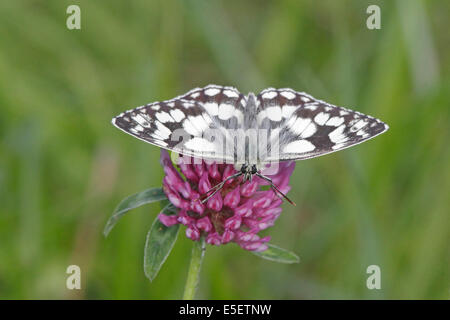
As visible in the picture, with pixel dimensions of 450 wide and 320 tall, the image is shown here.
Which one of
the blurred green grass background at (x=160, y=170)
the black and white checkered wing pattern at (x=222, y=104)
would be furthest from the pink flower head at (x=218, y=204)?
the blurred green grass background at (x=160, y=170)

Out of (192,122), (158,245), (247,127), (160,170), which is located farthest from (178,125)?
(160,170)

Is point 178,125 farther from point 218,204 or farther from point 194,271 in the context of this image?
point 194,271

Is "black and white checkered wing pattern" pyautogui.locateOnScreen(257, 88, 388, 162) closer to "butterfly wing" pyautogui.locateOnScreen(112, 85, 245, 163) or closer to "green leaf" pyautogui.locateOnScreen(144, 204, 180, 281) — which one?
"butterfly wing" pyautogui.locateOnScreen(112, 85, 245, 163)

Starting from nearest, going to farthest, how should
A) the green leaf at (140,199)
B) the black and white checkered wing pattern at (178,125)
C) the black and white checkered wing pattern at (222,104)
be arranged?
the black and white checkered wing pattern at (178,125)
the green leaf at (140,199)
the black and white checkered wing pattern at (222,104)

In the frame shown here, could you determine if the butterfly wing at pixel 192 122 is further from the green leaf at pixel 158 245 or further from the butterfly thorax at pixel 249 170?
the green leaf at pixel 158 245

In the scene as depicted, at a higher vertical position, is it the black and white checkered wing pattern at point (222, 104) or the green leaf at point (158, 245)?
the black and white checkered wing pattern at point (222, 104)

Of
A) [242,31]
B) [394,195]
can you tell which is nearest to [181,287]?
[394,195]
